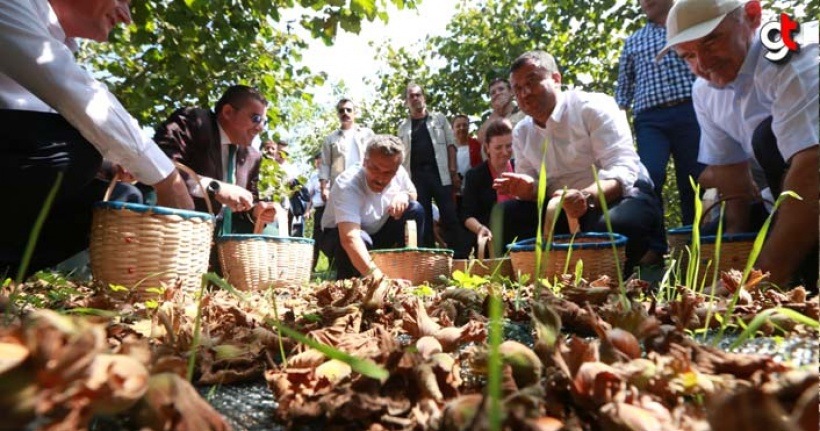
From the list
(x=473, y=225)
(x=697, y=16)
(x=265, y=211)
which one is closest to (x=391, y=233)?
(x=473, y=225)

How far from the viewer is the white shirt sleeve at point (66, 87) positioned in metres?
1.53

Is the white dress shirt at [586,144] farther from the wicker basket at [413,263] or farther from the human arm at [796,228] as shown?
the human arm at [796,228]

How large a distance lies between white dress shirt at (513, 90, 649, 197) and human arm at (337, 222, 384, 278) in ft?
3.62

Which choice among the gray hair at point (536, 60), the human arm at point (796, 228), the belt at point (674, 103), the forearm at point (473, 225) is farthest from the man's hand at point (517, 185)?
the belt at point (674, 103)

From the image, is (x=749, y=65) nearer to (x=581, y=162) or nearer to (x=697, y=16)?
(x=697, y=16)

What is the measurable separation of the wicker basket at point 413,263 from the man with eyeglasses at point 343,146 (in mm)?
3133

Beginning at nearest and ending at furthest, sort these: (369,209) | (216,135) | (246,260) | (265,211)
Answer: (246,260)
(265,211)
(216,135)
(369,209)

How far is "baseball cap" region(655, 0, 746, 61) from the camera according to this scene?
2.07 metres

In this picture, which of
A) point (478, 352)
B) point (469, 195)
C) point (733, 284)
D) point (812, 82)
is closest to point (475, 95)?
point (469, 195)

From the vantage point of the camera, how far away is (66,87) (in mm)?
1616

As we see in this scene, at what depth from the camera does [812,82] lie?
179cm

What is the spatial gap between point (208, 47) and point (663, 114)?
3.14 meters

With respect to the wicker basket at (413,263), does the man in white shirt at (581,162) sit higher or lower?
higher

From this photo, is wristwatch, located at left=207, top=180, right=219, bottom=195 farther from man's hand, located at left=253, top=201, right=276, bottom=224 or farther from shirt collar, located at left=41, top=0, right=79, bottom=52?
shirt collar, located at left=41, top=0, right=79, bottom=52
